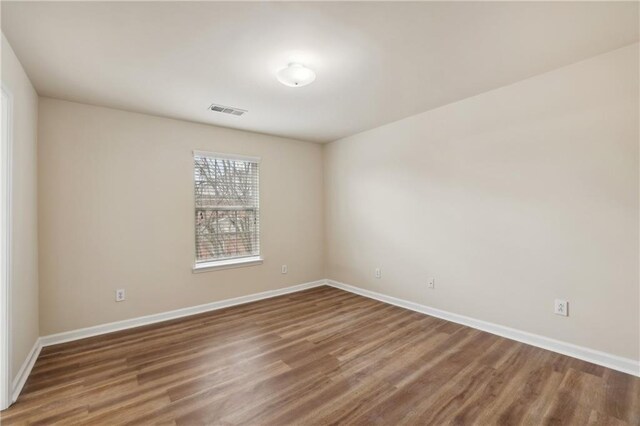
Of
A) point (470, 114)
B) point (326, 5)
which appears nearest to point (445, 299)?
point (470, 114)

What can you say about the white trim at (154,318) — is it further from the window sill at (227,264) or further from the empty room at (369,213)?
the window sill at (227,264)

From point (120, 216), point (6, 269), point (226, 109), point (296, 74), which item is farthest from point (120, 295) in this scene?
point (296, 74)

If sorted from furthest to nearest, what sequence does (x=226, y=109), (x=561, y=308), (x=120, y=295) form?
1. (x=226, y=109)
2. (x=120, y=295)
3. (x=561, y=308)

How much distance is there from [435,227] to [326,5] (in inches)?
102

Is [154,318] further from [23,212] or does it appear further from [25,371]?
[23,212]

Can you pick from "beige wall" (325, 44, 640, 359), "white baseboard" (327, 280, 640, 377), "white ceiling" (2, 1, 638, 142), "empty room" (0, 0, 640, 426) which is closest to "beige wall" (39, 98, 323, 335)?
"empty room" (0, 0, 640, 426)

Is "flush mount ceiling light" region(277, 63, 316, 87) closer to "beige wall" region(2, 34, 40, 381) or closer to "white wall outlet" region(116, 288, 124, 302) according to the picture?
"beige wall" region(2, 34, 40, 381)

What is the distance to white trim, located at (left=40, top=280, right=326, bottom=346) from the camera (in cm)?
290

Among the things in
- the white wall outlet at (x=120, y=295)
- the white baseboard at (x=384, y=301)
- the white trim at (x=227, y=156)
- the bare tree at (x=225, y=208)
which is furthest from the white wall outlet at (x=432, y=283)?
the white wall outlet at (x=120, y=295)

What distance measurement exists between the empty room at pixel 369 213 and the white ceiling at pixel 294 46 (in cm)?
2

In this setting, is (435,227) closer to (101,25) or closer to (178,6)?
(178,6)

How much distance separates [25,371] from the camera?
227 centimetres

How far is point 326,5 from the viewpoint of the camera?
5.60ft

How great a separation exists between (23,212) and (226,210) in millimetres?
2027
